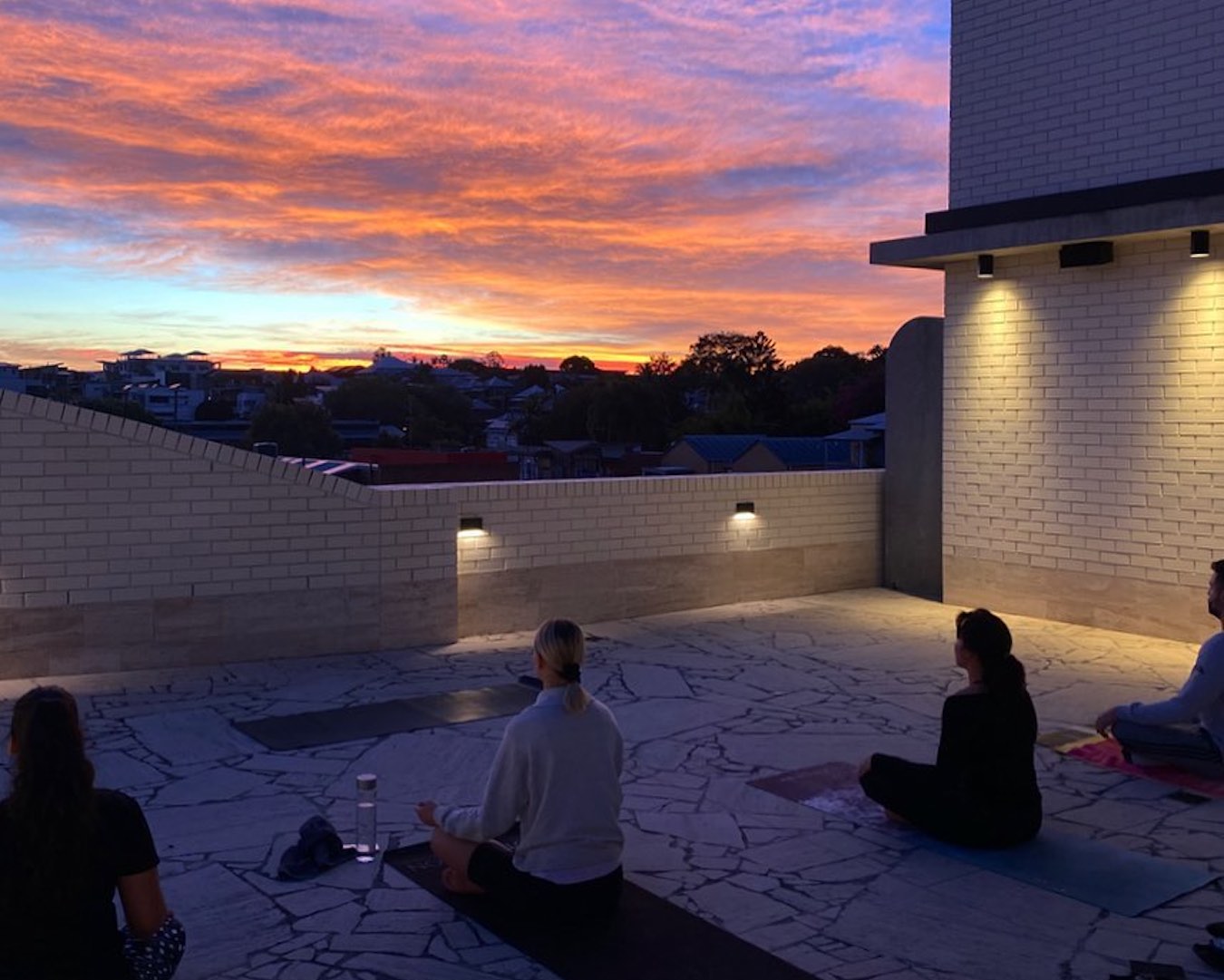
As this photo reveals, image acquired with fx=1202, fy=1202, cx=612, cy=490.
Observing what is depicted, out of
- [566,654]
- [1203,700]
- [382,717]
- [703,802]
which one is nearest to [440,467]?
[382,717]

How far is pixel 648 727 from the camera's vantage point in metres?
8.21

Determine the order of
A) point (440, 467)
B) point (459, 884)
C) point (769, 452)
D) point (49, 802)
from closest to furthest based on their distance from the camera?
point (49, 802) < point (459, 884) < point (440, 467) < point (769, 452)

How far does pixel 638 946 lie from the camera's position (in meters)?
4.70

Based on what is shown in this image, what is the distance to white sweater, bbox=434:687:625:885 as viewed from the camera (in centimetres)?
454

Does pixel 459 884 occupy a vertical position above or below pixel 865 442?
below

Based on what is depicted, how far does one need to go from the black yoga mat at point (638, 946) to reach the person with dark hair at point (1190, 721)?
11.2 feet

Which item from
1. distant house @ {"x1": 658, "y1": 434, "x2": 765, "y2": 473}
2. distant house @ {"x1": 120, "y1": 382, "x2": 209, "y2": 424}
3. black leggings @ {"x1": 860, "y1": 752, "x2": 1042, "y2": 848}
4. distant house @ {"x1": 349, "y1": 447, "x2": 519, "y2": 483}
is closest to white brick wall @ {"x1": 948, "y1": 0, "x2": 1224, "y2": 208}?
black leggings @ {"x1": 860, "y1": 752, "x2": 1042, "y2": 848}

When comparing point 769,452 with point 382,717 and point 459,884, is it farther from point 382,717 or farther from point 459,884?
point 459,884

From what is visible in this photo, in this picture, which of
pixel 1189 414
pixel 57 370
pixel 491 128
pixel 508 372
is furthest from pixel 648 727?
pixel 508 372

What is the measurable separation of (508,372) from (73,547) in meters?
78.9

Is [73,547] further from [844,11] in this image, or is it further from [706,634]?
[844,11]

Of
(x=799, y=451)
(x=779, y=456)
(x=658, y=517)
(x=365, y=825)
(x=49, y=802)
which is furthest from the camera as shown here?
(x=799, y=451)

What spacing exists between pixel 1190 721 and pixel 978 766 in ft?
6.45

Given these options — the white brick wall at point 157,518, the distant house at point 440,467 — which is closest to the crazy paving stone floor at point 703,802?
the white brick wall at point 157,518
